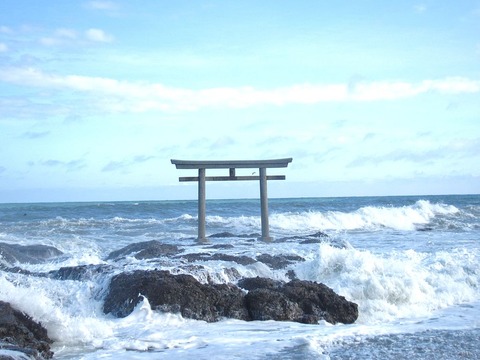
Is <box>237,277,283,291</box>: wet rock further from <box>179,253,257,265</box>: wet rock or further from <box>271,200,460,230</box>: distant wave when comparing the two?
<box>271,200,460,230</box>: distant wave

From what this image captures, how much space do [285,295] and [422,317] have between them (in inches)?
89.7

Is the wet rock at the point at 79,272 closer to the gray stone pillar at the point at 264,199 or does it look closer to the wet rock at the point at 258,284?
the wet rock at the point at 258,284

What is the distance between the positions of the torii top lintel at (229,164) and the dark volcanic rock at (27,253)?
3.70 metres

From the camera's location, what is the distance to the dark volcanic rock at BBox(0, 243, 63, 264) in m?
12.9

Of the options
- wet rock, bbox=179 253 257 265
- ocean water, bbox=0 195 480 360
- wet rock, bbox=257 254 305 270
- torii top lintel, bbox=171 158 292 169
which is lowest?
ocean water, bbox=0 195 480 360

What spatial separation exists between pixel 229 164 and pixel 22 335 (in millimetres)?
9671

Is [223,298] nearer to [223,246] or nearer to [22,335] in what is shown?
[22,335]

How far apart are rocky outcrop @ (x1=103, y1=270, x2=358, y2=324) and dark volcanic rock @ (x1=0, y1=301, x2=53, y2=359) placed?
57.8 inches

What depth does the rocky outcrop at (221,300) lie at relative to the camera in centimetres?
845

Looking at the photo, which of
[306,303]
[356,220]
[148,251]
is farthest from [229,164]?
[356,220]

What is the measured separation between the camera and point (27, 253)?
14227 mm

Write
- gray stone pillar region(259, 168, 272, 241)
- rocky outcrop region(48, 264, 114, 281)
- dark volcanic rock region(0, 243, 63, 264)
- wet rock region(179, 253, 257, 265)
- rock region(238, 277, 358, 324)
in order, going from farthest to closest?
1. gray stone pillar region(259, 168, 272, 241)
2. dark volcanic rock region(0, 243, 63, 264)
3. wet rock region(179, 253, 257, 265)
4. rocky outcrop region(48, 264, 114, 281)
5. rock region(238, 277, 358, 324)

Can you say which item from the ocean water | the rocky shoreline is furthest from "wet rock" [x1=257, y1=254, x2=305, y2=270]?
the rocky shoreline

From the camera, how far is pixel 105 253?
1552 centimetres
